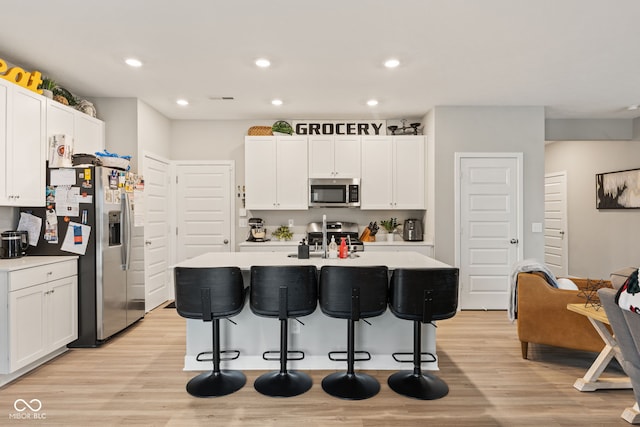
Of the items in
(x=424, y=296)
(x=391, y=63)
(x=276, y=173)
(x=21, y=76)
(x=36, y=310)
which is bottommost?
(x=36, y=310)

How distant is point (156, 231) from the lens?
15.6 ft

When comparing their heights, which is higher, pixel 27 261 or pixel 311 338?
pixel 27 261

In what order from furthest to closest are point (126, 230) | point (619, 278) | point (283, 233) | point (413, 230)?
point (283, 233), point (413, 230), point (126, 230), point (619, 278)

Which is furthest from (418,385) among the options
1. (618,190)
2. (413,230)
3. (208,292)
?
(618,190)

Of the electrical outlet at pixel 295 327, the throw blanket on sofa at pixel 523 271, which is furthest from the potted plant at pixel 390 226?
the electrical outlet at pixel 295 327

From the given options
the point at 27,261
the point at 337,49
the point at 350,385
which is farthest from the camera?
the point at 337,49

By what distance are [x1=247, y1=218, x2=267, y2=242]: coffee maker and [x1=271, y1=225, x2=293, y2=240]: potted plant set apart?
166 mm

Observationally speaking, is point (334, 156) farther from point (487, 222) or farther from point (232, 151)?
point (487, 222)

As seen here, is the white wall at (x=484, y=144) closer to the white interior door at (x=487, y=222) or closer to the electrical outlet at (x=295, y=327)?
the white interior door at (x=487, y=222)

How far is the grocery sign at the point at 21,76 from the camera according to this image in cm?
298

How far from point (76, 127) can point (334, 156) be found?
10.0 feet

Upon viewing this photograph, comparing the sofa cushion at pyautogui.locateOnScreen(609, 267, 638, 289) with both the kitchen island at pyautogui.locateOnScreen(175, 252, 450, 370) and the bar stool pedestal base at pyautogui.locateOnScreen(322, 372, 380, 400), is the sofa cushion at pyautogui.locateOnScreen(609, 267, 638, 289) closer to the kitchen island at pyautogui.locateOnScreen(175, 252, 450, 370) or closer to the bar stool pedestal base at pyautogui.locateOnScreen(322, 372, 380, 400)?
the kitchen island at pyautogui.locateOnScreen(175, 252, 450, 370)

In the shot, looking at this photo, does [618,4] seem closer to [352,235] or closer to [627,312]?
[627,312]

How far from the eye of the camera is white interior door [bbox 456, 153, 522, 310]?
4.70 metres
